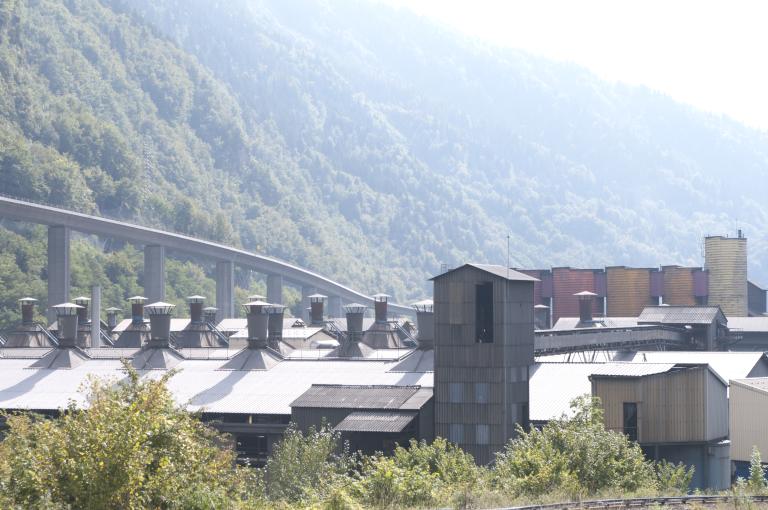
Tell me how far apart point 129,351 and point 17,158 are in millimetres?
102566

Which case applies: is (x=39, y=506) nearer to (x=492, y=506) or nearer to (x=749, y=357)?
(x=492, y=506)

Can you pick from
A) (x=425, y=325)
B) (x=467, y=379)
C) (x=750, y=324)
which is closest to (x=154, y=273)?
(x=750, y=324)

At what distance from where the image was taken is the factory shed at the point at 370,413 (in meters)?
53.8

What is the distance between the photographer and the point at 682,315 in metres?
93.5

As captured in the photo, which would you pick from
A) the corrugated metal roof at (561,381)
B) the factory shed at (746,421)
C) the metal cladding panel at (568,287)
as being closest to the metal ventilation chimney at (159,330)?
the corrugated metal roof at (561,381)

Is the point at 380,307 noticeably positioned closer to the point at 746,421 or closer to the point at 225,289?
the point at 746,421

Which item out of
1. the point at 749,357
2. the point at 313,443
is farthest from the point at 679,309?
the point at 313,443

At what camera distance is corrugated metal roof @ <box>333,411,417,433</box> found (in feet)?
175

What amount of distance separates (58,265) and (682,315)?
67517mm

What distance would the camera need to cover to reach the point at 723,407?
53.4m

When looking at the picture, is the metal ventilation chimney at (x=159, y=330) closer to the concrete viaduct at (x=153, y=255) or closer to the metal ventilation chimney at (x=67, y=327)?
the metal ventilation chimney at (x=67, y=327)

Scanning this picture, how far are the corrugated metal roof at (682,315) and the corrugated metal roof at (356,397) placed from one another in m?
39.1

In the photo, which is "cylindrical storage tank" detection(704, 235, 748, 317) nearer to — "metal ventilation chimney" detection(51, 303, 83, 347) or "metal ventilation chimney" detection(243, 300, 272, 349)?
"metal ventilation chimney" detection(243, 300, 272, 349)

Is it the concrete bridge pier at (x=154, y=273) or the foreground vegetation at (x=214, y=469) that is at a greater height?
the concrete bridge pier at (x=154, y=273)
